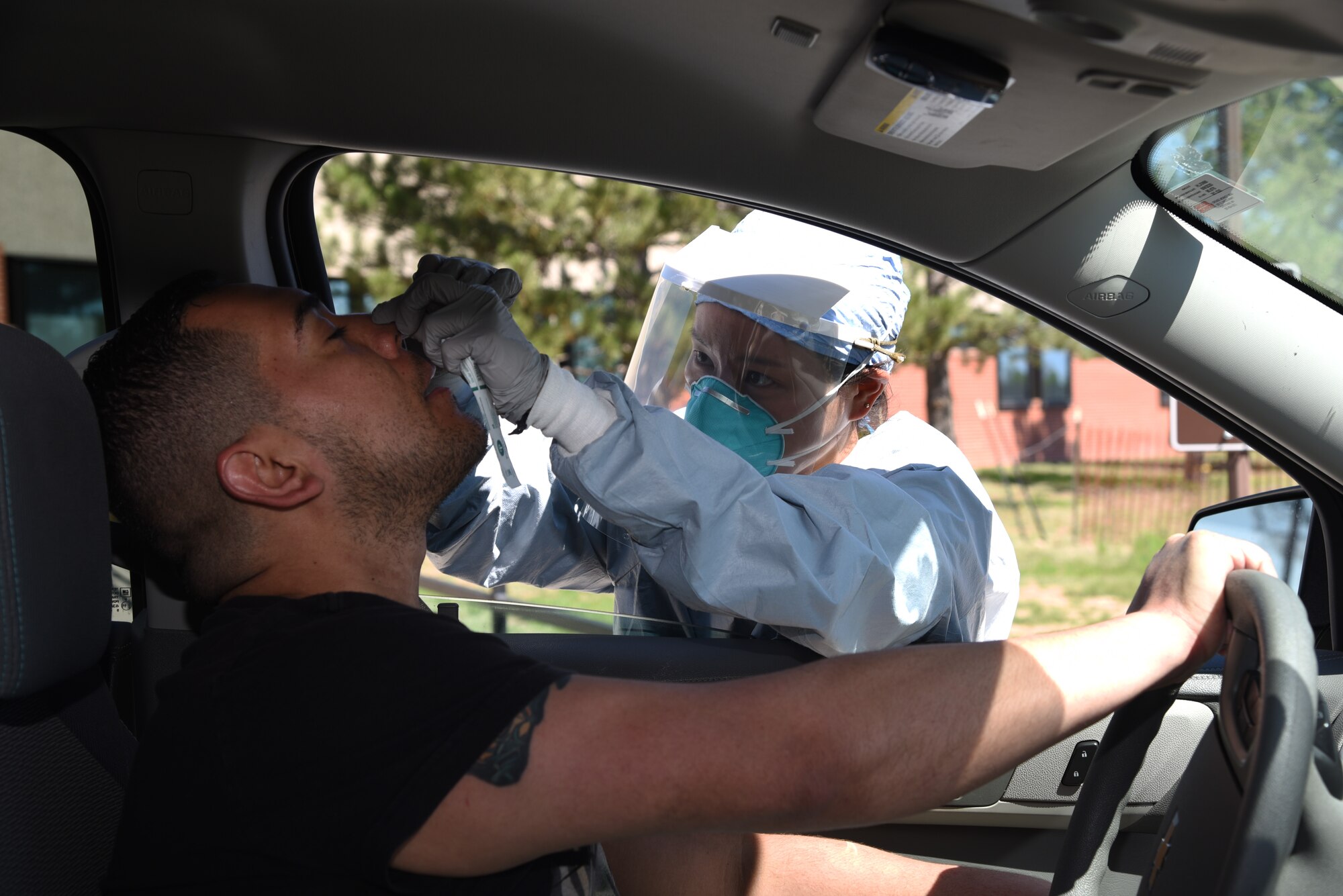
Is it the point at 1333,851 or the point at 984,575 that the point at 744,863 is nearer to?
the point at 984,575

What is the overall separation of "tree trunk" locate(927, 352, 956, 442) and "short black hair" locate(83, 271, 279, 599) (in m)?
9.86

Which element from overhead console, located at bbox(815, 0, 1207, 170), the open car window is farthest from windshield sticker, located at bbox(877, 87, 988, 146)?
the open car window

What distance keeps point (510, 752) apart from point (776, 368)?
1.31m

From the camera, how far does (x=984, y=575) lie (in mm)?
2086

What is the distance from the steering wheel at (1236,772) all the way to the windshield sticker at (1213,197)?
71 cm

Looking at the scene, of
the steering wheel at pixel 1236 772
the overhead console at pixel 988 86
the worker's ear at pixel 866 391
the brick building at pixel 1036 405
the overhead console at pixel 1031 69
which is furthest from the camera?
the brick building at pixel 1036 405

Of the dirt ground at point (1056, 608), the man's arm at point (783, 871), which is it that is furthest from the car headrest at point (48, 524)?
the dirt ground at point (1056, 608)

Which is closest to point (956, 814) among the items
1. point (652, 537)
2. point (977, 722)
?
point (652, 537)

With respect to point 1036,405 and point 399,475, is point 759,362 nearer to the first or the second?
point 399,475

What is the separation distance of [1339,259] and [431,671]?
161 cm

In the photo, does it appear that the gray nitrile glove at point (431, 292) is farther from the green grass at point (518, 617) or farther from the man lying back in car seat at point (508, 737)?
the green grass at point (518, 617)

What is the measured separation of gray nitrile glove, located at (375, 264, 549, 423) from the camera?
1681 mm

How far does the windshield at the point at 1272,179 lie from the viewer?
1.58 meters

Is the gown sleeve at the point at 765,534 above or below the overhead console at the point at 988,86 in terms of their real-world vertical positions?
below
